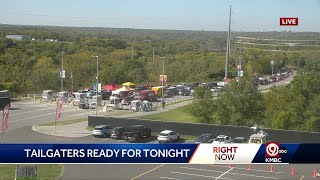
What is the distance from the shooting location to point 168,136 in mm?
8008

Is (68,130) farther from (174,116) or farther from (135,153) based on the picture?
(135,153)

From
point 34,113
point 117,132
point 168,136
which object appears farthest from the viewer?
point 34,113

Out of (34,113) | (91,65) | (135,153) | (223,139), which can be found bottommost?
(34,113)

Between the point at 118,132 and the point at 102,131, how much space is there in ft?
1.15

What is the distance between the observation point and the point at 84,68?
18.3 metres

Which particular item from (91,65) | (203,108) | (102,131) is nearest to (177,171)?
(102,131)

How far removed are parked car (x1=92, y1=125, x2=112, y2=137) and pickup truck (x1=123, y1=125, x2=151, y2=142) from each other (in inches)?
15.8

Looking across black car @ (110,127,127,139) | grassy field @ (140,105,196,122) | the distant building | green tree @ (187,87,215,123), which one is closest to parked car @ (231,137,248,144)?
black car @ (110,127,127,139)

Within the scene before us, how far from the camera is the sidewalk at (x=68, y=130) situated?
375 inches

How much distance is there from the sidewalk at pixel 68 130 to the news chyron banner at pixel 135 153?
414cm

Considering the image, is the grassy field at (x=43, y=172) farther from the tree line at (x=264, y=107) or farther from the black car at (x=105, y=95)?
the black car at (x=105, y=95)

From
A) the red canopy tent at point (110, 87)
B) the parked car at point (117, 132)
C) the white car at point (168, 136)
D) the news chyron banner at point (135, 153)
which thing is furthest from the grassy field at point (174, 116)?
the news chyron banner at point (135, 153)

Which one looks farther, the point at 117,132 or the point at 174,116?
the point at 174,116

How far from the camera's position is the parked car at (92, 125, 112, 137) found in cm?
877
